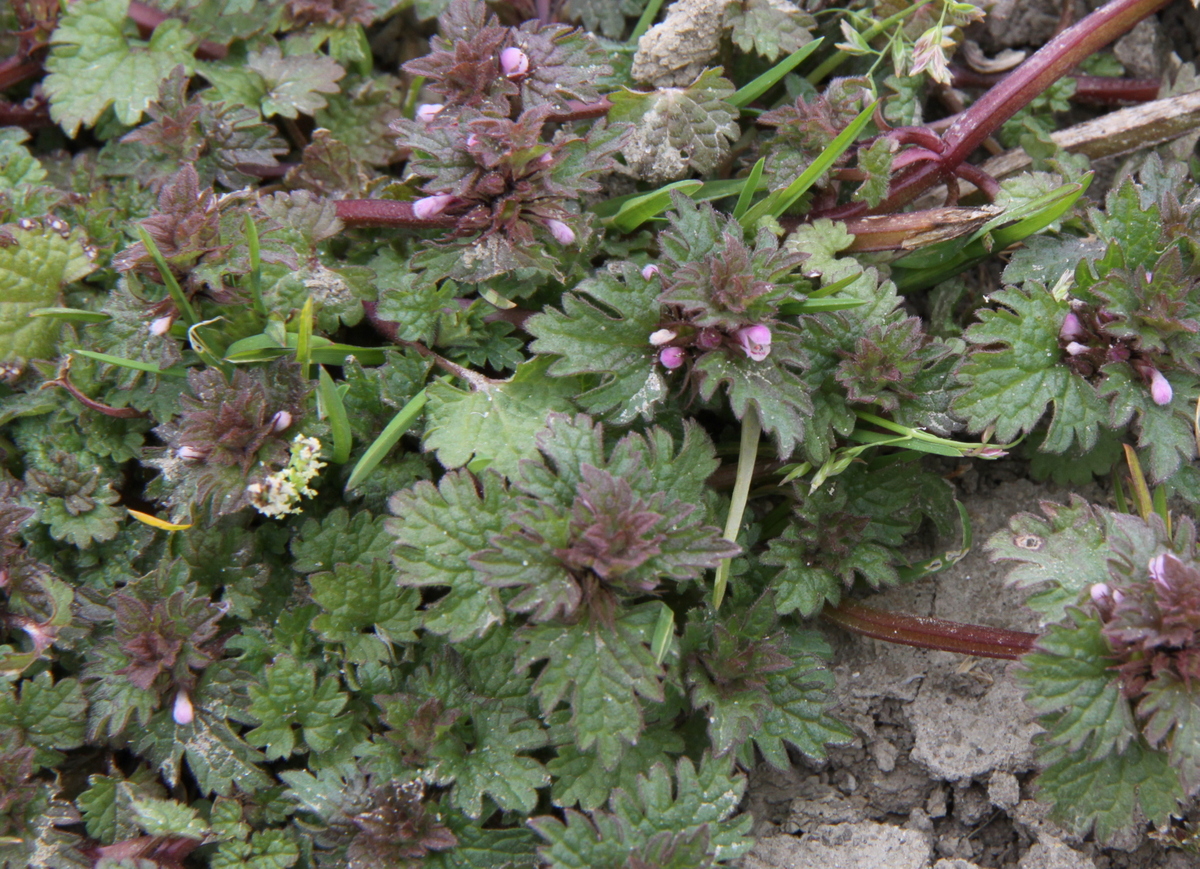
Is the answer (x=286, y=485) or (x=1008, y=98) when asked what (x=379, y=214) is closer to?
(x=286, y=485)

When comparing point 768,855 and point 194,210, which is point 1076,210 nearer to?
point 768,855

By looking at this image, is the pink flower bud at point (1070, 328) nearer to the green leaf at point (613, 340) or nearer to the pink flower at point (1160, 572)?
the pink flower at point (1160, 572)

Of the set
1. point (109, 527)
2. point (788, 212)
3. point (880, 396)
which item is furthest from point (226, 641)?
point (788, 212)

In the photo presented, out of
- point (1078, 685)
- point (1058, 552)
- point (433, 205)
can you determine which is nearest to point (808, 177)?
point (433, 205)

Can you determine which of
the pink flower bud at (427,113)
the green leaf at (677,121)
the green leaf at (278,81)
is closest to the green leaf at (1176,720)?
the green leaf at (677,121)

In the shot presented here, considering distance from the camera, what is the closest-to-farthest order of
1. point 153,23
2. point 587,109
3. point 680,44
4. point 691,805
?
1. point 691,805
2. point 587,109
3. point 680,44
4. point 153,23
